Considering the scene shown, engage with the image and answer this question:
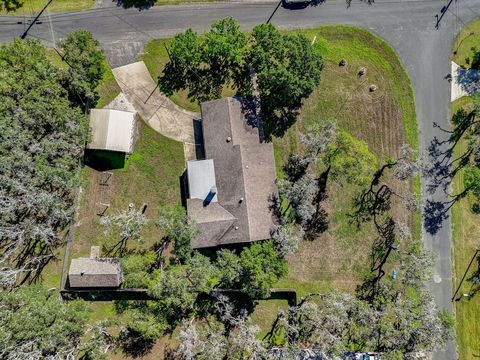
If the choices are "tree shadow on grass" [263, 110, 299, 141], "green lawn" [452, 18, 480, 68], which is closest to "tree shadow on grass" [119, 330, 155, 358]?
"tree shadow on grass" [263, 110, 299, 141]

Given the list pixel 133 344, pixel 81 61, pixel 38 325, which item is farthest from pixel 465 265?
pixel 81 61

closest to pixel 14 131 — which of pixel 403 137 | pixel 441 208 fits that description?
pixel 403 137

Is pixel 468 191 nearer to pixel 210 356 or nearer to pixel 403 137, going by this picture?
pixel 403 137

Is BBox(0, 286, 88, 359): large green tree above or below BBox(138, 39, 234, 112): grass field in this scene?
below

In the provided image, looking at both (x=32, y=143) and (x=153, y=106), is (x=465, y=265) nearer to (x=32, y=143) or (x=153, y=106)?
(x=153, y=106)

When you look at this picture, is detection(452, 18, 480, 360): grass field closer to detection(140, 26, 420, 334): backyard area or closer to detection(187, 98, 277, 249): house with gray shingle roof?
detection(140, 26, 420, 334): backyard area

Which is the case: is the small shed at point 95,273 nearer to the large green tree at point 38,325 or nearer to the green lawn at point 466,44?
the large green tree at point 38,325

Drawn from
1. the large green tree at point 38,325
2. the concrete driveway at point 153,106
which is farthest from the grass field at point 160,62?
the large green tree at point 38,325
